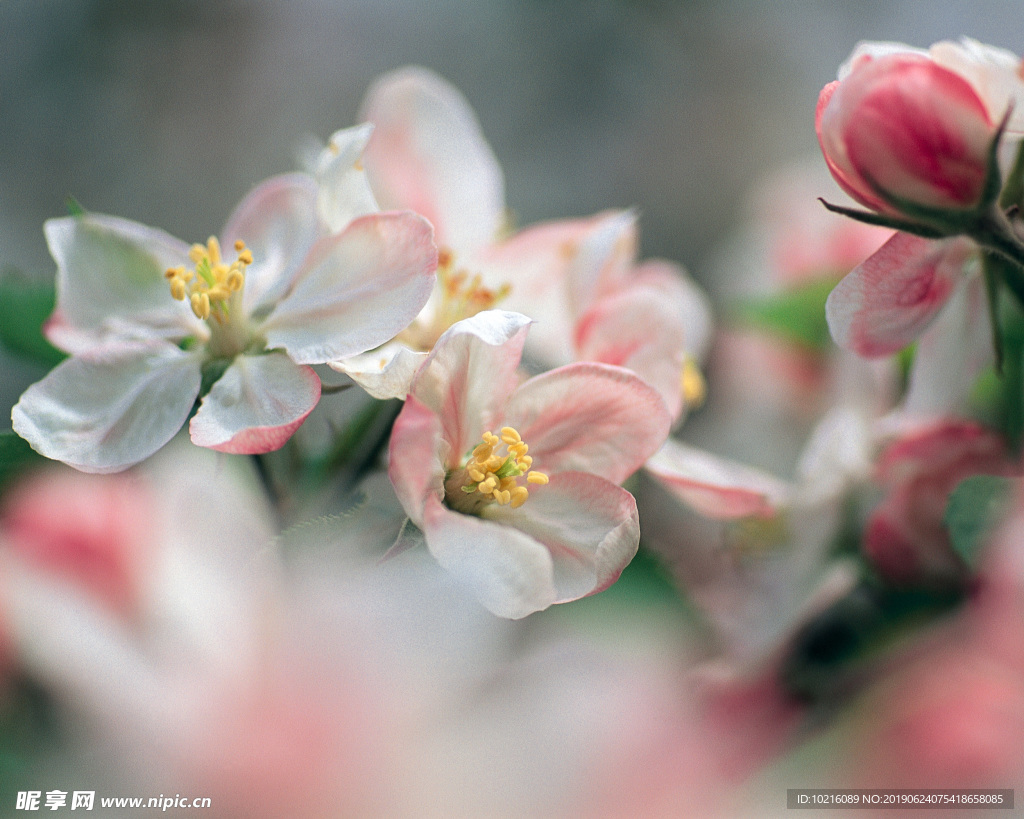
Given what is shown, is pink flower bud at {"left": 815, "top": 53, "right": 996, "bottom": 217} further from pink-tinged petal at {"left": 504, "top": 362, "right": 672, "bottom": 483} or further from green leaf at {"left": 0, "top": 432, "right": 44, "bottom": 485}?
green leaf at {"left": 0, "top": 432, "right": 44, "bottom": 485}

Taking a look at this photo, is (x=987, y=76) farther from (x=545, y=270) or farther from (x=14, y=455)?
(x=14, y=455)

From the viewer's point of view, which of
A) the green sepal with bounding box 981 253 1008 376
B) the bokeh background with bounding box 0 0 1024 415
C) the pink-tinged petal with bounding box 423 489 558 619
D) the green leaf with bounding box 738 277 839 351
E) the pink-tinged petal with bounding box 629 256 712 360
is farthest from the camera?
the bokeh background with bounding box 0 0 1024 415

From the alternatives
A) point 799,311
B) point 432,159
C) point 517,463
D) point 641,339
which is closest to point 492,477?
point 517,463

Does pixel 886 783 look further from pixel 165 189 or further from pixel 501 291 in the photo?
pixel 165 189

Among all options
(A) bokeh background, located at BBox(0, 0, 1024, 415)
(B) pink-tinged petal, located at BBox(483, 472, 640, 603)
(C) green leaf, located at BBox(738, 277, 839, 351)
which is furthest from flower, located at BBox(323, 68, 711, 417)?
(A) bokeh background, located at BBox(0, 0, 1024, 415)

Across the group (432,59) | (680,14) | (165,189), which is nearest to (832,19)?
(680,14)

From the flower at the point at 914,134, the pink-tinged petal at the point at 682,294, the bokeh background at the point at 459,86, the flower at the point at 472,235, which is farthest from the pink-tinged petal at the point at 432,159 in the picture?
the bokeh background at the point at 459,86

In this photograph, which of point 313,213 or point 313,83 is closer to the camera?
point 313,213
